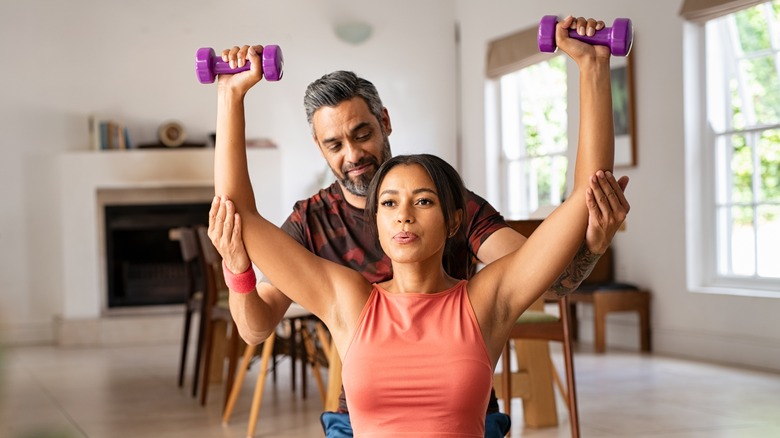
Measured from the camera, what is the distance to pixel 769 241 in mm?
5867

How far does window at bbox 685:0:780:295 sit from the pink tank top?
4.73 m

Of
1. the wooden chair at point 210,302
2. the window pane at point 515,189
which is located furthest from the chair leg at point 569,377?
the window pane at point 515,189

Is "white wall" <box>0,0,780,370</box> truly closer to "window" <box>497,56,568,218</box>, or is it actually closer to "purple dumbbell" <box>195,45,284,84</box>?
"window" <box>497,56,568,218</box>

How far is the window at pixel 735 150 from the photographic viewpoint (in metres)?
5.84

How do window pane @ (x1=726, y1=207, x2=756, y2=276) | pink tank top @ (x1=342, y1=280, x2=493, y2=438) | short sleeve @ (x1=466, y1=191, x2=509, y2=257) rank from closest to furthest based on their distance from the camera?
1. pink tank top @ (x1=342, y1=280, x2=493, y2=438)
2. short sleeve @ (x1=466, y1=191, x2=509, y2=257)
3. window pane @ (x1=726, y1=207, x2=756, y2=276)

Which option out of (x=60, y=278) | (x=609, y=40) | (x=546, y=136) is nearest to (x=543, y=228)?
(x=609, y=40)

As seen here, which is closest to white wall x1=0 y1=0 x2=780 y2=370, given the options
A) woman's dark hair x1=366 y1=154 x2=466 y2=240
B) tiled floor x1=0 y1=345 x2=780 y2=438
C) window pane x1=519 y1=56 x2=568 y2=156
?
window pane x1=519 y1=56 x2=568 y2=156

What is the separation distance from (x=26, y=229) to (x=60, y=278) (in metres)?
0.50

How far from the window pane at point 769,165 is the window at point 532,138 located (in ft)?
6.47

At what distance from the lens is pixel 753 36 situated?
19.5 ft

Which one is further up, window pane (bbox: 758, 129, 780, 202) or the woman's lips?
window pane (bbox: 758, 129, 780, 202)

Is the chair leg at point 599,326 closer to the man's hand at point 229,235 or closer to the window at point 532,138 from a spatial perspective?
the window at point 532,138

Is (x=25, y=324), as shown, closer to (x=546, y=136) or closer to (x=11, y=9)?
(x=11, y=9)

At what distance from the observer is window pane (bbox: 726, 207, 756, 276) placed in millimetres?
5980
